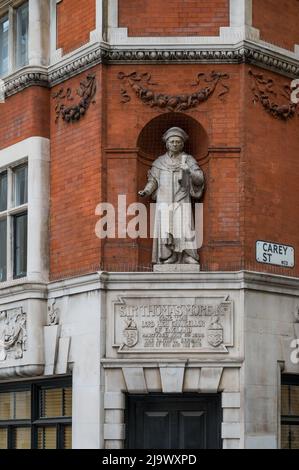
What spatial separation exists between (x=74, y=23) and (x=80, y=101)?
138cm

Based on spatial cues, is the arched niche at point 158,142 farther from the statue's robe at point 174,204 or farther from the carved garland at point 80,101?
the carved garland at point 80,101

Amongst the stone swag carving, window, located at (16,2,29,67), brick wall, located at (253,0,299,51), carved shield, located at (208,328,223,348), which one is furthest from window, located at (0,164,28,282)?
brick wall, located at (253,0,299,51)

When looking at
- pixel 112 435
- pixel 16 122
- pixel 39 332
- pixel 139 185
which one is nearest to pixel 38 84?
pixel 16 122

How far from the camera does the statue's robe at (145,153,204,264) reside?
20.2 m

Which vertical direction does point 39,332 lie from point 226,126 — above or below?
below

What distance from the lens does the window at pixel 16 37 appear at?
73.6ft

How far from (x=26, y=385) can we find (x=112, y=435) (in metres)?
2.69

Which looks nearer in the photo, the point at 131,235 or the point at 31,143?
the point at 131,235

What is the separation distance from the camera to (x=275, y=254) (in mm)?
20406

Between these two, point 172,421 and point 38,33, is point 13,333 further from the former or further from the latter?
point 38,33

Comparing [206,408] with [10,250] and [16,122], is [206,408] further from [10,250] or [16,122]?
[16,122]

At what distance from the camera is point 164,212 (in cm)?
2028

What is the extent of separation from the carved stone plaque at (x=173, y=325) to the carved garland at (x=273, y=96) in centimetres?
322

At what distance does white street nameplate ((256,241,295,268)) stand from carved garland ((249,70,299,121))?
2092 mm
